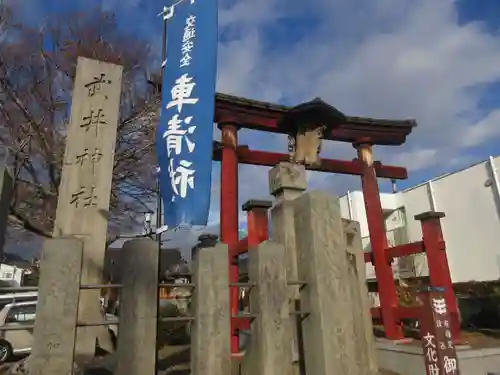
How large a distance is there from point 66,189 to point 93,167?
413 mm

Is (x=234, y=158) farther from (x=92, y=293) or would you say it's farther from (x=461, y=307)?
(x=461, y=307)

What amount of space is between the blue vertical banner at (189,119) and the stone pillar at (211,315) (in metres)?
1.98

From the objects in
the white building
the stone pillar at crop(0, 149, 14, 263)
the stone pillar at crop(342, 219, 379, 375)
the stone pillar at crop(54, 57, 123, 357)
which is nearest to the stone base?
the stone pillar at crop(342, 219, 379, 375)

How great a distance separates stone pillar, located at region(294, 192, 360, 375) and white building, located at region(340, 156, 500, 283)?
14101 mm

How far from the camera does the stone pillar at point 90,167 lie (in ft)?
15.4

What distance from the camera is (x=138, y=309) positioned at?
2.60 meters

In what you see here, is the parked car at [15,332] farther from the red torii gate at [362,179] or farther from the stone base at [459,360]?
the stone base at [459,360]

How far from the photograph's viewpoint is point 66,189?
15.7 feet

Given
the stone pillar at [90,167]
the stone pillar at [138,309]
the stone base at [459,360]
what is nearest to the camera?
the stone pillar at [138,309]

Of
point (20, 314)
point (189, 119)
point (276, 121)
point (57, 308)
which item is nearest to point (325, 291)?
point (57, 308)

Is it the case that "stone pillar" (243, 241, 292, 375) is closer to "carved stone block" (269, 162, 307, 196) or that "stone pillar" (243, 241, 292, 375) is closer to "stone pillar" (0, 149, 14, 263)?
"carved stone block" (269, 162, 307, 196)

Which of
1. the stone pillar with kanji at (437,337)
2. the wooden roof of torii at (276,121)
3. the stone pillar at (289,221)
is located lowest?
the stone pillar with kanji at (437,337)

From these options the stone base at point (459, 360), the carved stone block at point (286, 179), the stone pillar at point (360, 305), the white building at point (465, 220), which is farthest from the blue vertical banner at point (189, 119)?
the white building at point (465, 220)

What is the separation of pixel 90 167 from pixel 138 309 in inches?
111
